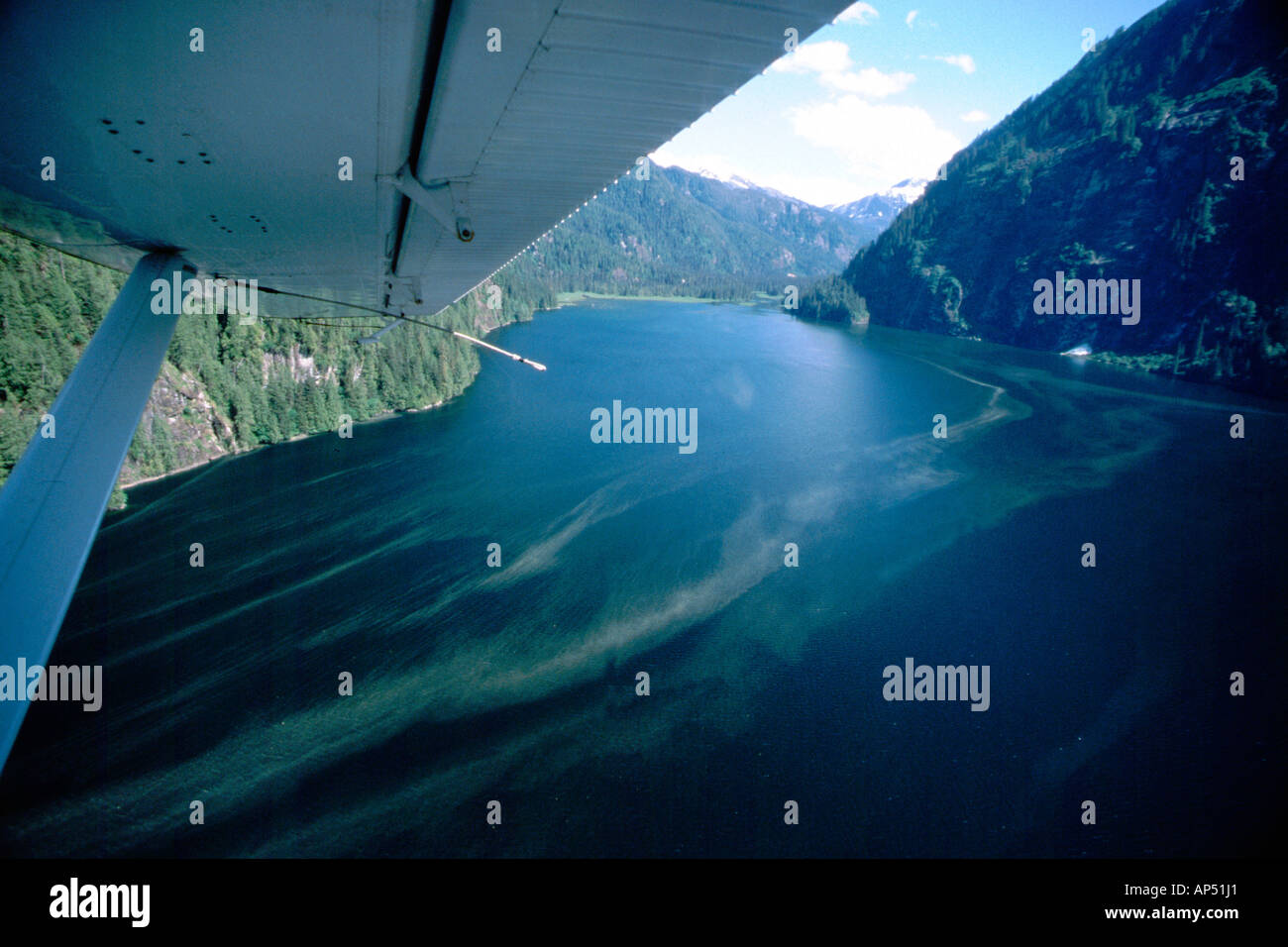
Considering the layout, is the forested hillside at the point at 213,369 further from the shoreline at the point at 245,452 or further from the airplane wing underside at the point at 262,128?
the airplane wing underside at the point at 262,128

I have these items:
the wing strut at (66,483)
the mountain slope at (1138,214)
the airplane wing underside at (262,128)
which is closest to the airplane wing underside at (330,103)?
the airplane wing underside at (262,128)

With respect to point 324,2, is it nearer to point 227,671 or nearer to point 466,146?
point 466,146

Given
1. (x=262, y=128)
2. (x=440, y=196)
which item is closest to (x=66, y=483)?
(x=262, y=128)

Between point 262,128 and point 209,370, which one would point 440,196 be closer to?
point 262,128

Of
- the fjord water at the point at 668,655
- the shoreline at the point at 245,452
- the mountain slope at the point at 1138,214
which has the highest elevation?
the mountain slope at the point at 1138,214

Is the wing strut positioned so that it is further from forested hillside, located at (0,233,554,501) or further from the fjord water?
the fjord water
